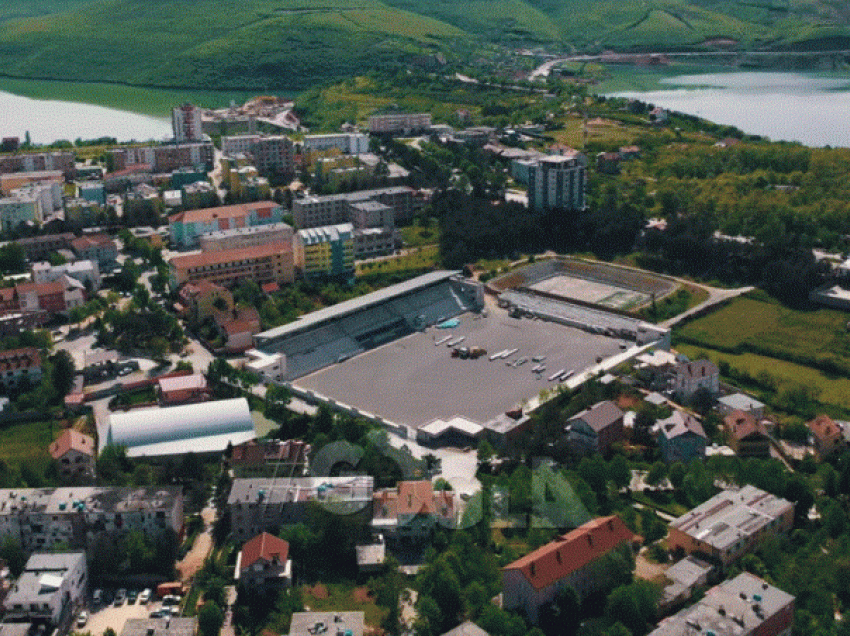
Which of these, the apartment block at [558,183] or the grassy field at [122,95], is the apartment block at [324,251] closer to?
the apartment block at [558,183]

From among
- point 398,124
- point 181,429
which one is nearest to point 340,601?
point 181,429

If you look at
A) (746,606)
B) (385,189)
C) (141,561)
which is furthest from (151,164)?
(746,606)

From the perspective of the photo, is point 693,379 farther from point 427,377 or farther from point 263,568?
point 263,568

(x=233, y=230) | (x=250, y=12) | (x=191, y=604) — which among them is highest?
(x=250, y=12)

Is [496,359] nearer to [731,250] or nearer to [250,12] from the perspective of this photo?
[731,250]

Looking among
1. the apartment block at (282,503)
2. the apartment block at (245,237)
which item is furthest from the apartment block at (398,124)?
the apartment block at (282,503)
